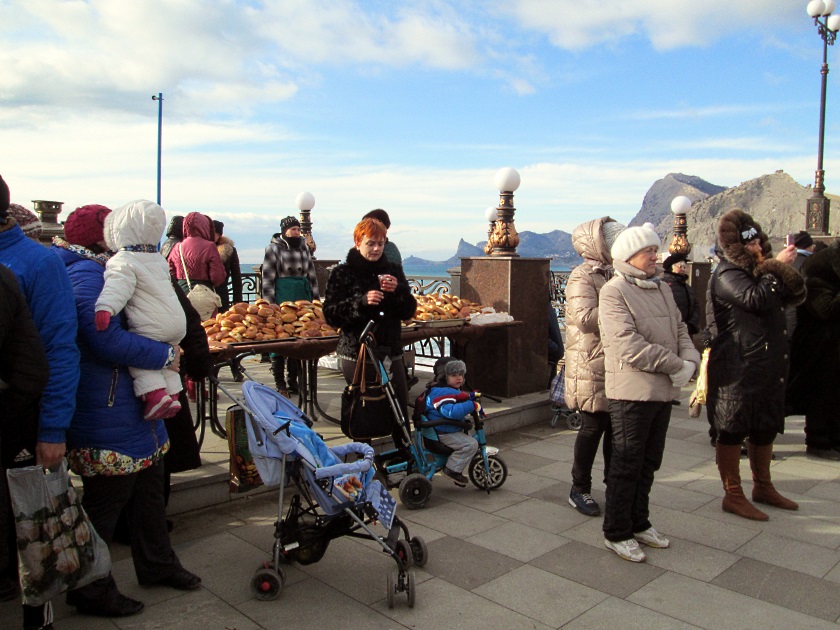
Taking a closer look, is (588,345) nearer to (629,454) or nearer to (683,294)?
(629,454)

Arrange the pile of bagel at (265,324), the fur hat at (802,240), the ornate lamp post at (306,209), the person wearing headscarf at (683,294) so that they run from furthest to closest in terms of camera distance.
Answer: the ornate lamp post at (306,209) < the person wearing headscarf at (683,294) < the fur hat at (802,240) < the pile of bagel at (265,324)

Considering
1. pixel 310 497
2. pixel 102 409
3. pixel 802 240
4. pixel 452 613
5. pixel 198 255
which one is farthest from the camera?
pixel 198 255

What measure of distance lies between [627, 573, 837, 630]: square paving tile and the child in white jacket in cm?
255

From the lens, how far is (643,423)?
389 cm

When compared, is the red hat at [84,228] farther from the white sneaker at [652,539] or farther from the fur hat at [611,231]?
the white sneaker at [652,539]

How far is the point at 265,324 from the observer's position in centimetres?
584

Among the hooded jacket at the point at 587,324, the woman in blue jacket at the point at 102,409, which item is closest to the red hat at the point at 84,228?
the woman in blue jacket at the point at 102,409

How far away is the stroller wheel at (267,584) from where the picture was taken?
3.37m

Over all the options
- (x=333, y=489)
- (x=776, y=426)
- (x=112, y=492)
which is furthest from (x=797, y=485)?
(x=112, y=492)

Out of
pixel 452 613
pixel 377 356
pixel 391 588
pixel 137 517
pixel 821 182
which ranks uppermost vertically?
pixel 821 182

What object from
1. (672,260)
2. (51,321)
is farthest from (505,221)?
(51,321)

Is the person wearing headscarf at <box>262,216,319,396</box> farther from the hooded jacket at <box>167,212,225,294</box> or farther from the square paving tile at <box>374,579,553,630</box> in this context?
the square paving tile at <box>374,579,553,630</box>

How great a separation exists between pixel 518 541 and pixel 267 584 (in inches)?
62.2

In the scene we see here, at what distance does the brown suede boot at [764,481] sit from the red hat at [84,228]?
171 inches
